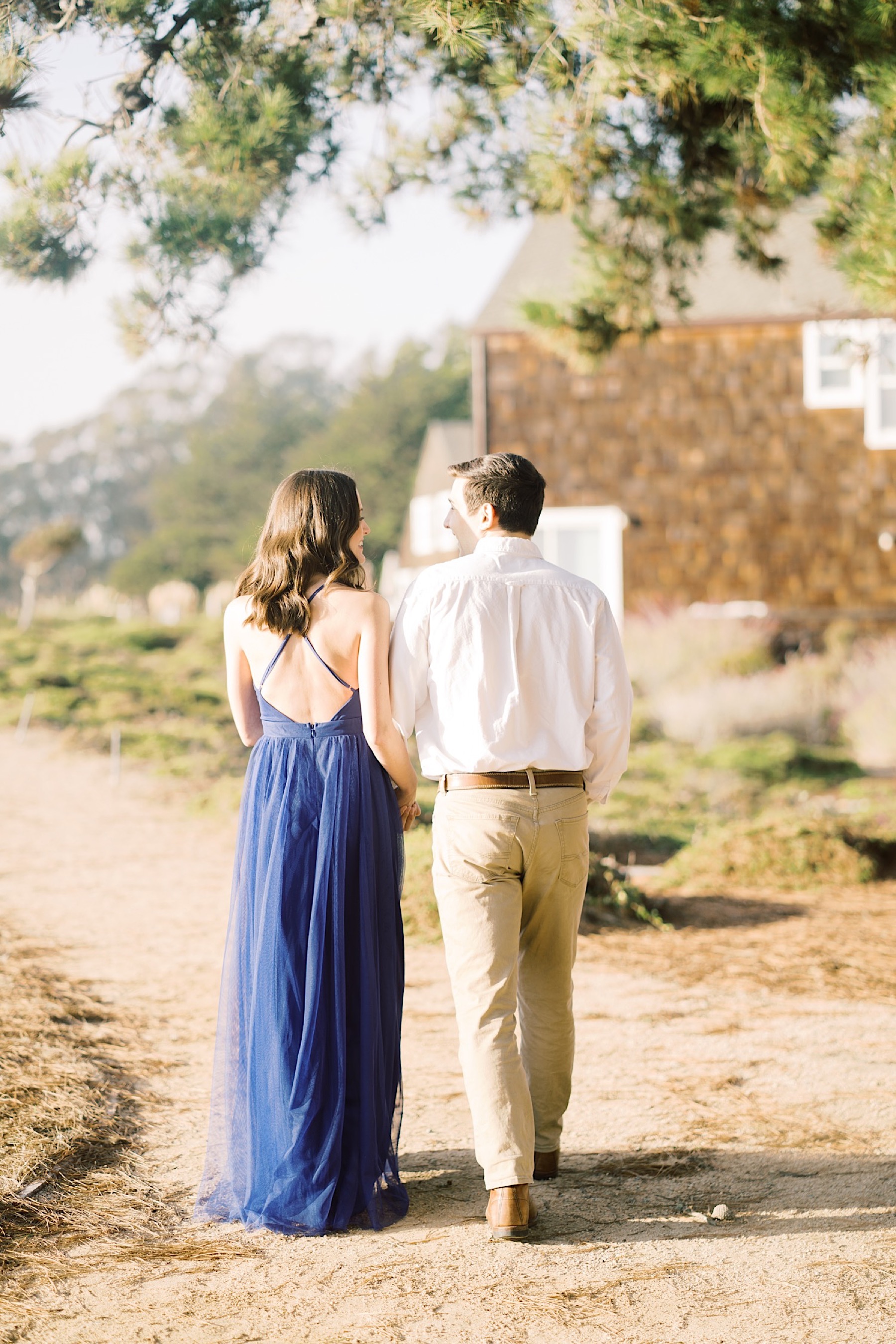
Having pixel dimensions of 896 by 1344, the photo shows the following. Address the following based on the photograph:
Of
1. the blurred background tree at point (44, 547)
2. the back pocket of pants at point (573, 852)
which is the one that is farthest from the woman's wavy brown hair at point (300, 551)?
the blurred background tree at point (44, 547)

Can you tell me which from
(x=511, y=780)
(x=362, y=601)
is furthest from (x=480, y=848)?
(x=362, y=601)

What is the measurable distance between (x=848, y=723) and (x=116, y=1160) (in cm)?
1196

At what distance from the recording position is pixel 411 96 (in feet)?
20.4

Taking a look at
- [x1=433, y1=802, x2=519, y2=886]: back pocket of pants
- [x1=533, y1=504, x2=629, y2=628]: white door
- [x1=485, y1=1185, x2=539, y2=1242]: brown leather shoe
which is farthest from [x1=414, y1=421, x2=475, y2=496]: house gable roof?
[x1=485, y1=1185, x2=539, y2=1242]: brown leather shoe

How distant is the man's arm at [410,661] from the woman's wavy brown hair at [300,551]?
0.18 metres

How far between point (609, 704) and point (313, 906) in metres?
0.95

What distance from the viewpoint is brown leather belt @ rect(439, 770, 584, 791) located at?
329 centimetres

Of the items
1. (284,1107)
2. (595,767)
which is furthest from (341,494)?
(284,1107)

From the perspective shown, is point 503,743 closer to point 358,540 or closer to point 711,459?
point 358,540

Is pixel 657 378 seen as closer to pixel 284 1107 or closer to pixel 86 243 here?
pixel 86 243

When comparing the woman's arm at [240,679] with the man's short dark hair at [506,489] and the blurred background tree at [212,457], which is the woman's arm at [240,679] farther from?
the blurred background tree at [212,457]

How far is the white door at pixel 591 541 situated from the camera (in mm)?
18391

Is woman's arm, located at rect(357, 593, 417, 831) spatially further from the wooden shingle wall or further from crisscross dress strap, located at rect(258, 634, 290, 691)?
the wooden shingle wall

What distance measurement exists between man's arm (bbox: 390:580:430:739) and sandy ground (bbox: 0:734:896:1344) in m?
1.35
